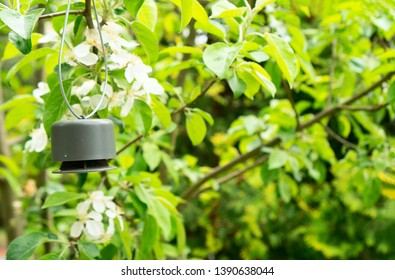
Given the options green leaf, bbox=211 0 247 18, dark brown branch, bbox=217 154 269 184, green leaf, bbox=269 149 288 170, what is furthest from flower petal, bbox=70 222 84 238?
dark brown branch, bbox=217 154 269 184

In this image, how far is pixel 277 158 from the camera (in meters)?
1.64

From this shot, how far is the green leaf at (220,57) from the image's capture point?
92 centimetres

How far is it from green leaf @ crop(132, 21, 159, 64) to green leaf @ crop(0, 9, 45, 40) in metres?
0.22

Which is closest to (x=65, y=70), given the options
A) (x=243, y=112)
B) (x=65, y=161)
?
(x=65, y=161)

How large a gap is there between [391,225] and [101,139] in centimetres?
233

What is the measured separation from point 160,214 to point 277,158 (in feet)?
1.69

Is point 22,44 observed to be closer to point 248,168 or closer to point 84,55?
point 84,55

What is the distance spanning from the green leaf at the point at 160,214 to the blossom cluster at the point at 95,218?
0.32 feet

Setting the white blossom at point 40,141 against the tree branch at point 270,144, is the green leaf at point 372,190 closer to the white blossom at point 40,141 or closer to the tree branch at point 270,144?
the tree branch at point 270,144

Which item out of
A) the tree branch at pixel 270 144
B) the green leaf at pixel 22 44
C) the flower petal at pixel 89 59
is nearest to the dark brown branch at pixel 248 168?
the tree branch at pixel 270 144

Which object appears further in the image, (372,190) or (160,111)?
(372,190)

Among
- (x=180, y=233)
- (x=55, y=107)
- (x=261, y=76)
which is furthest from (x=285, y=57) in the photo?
(x=180, y=233)

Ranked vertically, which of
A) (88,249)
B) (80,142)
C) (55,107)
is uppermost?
(55,107)

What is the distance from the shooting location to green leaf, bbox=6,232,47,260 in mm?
1146
